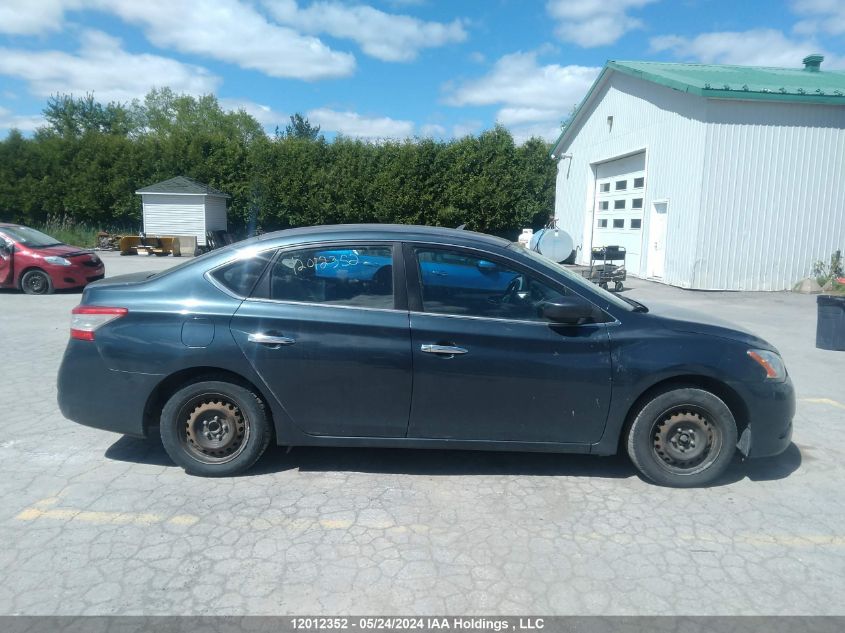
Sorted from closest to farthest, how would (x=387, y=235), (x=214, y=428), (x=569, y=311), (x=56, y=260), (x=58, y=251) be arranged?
(x=569, y=311), (x=214, y=428), (x=387, y=235), (x=56, y=260), (x=58, y=251)

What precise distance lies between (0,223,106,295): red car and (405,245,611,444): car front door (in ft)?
38.2

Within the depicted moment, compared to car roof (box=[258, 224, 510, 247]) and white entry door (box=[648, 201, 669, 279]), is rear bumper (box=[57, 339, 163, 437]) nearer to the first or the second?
car roof (box=[258, 224, 510, 247])

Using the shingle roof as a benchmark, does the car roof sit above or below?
below

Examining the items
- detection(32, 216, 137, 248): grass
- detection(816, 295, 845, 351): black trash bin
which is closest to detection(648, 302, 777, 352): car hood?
detection(816, 295, 845, 351): black trash bin

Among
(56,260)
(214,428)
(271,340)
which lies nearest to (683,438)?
(271,340)

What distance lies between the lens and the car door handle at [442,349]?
4.21 m

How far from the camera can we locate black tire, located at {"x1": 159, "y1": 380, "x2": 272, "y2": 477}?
4363mm

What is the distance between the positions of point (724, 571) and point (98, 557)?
10.7 ft

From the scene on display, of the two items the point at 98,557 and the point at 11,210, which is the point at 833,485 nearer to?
the point at 98,557

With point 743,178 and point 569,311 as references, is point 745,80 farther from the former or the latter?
point 569,311

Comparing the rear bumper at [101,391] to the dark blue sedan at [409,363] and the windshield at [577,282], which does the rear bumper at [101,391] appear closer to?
the dark blue sedan at [409,363]

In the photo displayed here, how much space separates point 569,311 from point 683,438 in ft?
3.82

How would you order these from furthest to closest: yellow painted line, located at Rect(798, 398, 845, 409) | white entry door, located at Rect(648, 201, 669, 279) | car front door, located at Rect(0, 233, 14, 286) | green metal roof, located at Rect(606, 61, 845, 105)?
white entry door, located at Rect(648, 201, 669, 279)
green metal roof, located at Rect(606, 61, 845, 105)
car front door, located at Rect(0, 233, 14, 286)
yellow painted line, located at Rect(798, 398, 845, 409)

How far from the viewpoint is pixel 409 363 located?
4219mm
